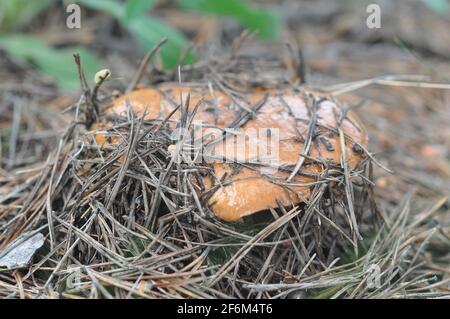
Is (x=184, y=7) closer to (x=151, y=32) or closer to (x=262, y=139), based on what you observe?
(x=151, y=32)

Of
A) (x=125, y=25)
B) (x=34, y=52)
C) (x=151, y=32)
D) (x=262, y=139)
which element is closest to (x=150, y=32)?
(x=151, y=32)

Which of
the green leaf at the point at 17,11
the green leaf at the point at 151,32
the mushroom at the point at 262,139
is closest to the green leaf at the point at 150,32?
the green leaf at the point at 151,32

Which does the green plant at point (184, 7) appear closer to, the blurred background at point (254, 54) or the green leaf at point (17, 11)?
the blurred background at point (254, 54)

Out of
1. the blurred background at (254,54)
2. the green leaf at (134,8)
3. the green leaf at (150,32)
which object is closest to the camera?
the green leaf at (134,8)

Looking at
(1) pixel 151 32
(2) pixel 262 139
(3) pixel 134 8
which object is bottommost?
(2) pixel 262 139

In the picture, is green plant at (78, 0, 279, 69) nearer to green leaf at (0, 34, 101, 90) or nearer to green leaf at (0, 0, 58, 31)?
green leaf at (0, 34, 101, 90)
